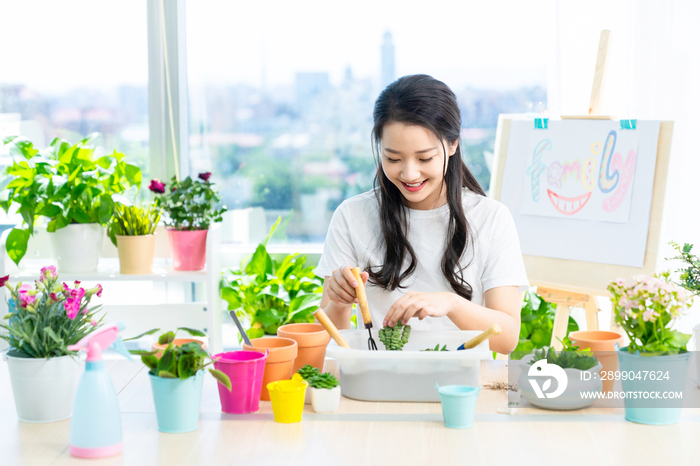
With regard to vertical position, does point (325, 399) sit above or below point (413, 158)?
below

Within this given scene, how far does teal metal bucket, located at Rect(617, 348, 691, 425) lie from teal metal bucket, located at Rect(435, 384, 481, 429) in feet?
0.90

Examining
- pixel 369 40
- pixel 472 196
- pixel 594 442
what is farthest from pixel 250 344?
pixel 369 40

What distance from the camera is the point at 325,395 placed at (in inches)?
45.4

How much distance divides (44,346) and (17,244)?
148 cm

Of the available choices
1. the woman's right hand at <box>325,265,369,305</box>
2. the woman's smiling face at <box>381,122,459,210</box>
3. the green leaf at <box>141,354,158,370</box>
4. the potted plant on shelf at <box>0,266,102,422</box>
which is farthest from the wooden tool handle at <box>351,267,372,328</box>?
the potted plant on shelf at <box>0,266,102,422</box>

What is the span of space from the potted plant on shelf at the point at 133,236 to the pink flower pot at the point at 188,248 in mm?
84

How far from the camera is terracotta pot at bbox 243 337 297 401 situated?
120cm

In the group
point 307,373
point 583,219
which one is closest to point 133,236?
point 307,373

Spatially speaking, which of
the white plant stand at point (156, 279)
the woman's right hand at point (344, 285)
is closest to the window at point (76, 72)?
the white plant stand at point (156, 279)

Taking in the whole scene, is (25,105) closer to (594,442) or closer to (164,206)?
(164,206)

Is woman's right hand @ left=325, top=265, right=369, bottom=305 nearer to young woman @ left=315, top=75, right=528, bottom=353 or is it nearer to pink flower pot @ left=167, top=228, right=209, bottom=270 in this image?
young woman @ left=315, top=75, right=528, bottom=353

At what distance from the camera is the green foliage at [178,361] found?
42.0 inches

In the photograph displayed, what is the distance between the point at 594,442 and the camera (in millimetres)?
1035

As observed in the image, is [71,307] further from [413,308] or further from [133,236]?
[133,236]
